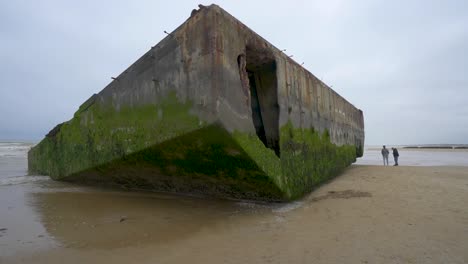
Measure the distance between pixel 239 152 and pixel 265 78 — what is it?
5.79ft

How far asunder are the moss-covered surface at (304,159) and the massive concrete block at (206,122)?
2 centimetres

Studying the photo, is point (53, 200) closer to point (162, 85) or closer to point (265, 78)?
point (162, 85)

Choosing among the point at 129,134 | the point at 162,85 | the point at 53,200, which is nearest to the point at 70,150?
the point at 53,200

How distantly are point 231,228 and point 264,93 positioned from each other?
246cm

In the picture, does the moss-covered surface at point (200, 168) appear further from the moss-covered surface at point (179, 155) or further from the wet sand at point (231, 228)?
the wet sand at point (231, 228)

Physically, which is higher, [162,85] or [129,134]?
[162,85]

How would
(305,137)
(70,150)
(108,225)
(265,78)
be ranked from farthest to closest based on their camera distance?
1. (70,150)
2. (305,137)
3. (265,78)
4. (108,225)

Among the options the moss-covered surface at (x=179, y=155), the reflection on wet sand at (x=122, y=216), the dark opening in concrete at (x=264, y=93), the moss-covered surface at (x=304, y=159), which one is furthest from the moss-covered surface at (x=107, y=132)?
the moss-covered surface at (x=304, y=159)

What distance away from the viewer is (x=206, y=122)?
11.9 feet

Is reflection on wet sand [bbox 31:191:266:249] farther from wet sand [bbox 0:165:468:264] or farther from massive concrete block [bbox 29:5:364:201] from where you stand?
massive concrete block [bbox 29:5:364:201]

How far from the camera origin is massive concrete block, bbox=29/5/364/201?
379 centimetres

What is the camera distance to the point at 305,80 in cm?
603

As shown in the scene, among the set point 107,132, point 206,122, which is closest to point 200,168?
point 206,122

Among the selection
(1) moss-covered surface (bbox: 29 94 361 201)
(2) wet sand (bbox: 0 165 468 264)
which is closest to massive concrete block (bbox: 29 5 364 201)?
(1) moss-covered surface (bbox: 29 94 361 201)
